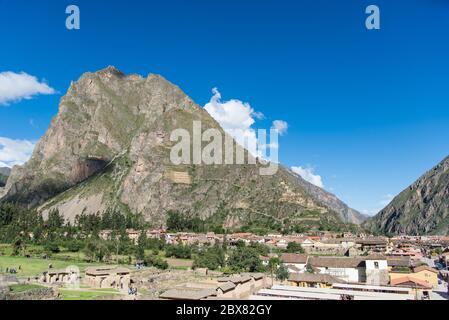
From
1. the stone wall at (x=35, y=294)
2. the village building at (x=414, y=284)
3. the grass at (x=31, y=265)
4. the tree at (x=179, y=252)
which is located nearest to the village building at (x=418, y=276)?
the village building at (x=414, y=284)

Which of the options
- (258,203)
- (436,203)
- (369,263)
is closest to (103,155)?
(258,203)

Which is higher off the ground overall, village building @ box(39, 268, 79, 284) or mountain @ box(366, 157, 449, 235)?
mountain @ box(366, 157, 449, 235)

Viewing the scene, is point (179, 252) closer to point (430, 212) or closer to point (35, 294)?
point (35, 294)

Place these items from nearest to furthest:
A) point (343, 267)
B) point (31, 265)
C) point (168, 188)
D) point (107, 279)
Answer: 1. point (107, 279)
2. point (31, 265)
3. point (343, 267)
4. point (168, 188)

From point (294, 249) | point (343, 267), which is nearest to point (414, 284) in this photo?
point (343, 267)

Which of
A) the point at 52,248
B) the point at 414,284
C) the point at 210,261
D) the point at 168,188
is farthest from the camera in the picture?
the point at 168,188

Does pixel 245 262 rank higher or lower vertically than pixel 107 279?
higher

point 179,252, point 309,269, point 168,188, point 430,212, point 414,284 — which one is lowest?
point 414,284

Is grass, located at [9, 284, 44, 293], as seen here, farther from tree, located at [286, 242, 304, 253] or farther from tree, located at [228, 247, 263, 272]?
tree, located at [286, 242, 304, 253]

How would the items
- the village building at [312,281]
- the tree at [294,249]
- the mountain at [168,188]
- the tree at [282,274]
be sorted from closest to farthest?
the village building at [312,281], the tree at [282,274], the tree at [294,249], the mountain at [168,188]

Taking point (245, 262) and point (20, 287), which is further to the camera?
point (245, 262)

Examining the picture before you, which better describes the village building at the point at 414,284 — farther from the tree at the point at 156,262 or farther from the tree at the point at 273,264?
the tree at the point at 156,262

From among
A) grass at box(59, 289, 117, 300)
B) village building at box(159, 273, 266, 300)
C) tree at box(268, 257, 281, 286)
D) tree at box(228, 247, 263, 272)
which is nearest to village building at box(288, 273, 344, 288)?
village building at box(159, 273, 266, 300)
